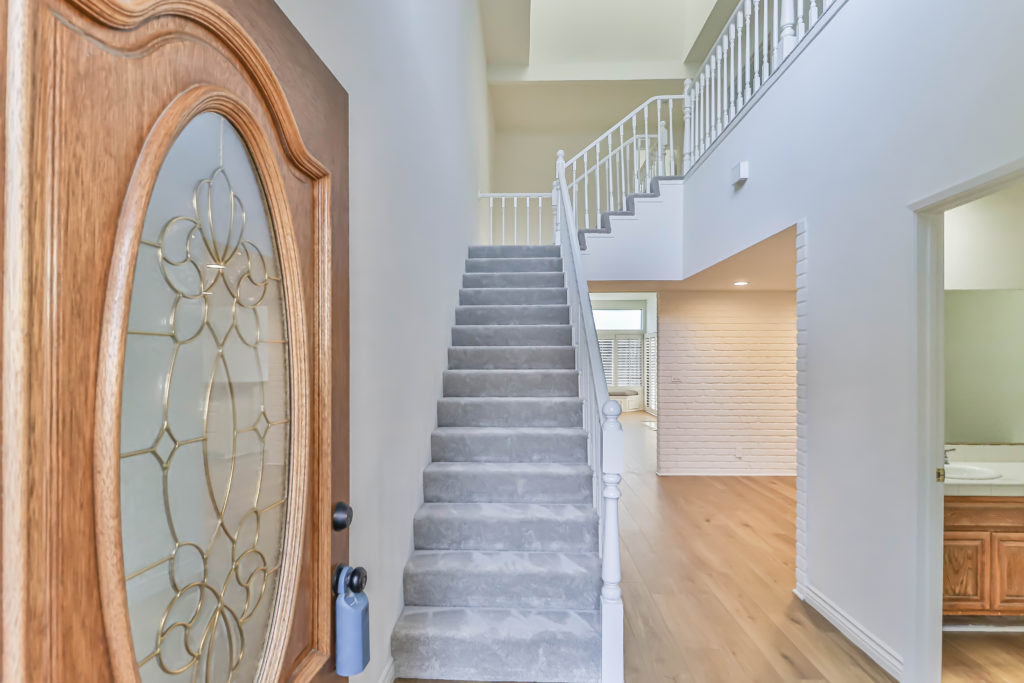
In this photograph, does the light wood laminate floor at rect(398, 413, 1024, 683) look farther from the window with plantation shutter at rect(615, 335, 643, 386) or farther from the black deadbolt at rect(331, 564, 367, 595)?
the window with plantation shutter at rect(615, 335, 643, 386)

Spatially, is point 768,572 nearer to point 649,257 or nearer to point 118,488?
point 649,257

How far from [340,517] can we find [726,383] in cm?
565

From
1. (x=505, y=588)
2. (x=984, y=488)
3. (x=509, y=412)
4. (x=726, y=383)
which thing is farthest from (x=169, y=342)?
(x=726, y=383)

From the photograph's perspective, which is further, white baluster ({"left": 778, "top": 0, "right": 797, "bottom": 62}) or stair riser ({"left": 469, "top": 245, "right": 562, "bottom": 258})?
stair riser ({"left": 469, "top": 245, "right": 562, "bottom": 258})

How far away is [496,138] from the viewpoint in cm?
776

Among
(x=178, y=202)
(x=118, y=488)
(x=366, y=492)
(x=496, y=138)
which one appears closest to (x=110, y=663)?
(x=118, y=488)

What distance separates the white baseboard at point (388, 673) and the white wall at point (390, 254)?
0.03 m

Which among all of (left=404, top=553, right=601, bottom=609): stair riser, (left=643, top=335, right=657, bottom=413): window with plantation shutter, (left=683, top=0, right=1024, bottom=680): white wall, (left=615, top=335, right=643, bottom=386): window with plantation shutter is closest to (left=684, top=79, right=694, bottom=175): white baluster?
(left=683, top=0, right=1024, bottom=680): white wall

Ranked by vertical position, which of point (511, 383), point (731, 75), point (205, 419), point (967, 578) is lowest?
point (967, 578)

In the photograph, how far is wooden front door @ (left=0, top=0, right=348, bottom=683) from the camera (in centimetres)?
46

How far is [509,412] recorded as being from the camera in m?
3.14

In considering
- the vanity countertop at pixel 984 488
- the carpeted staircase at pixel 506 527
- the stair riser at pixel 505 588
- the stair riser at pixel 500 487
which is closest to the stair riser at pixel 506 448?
the carpeted staircase at pixel 506 527

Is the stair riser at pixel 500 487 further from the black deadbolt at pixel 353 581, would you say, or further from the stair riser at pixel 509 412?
the black deadbolt at pixel 353 581

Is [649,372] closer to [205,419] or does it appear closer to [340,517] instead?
[340,517]
